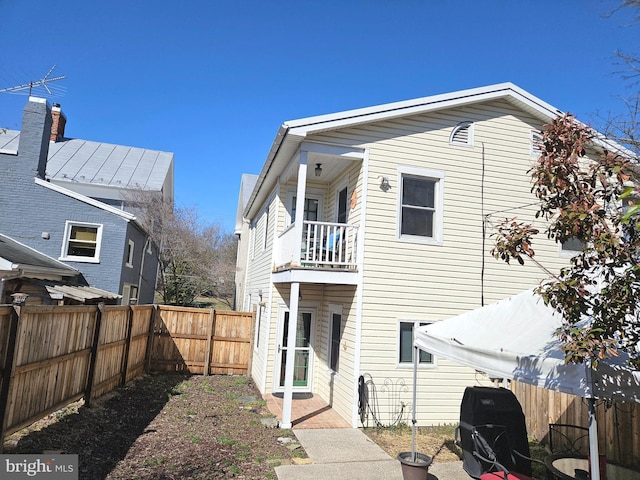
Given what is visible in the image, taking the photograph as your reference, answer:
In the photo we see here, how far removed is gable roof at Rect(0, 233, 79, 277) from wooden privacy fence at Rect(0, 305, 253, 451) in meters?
3.04

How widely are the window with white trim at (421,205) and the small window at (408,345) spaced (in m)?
1.89

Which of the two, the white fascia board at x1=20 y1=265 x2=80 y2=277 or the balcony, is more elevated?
the balcony

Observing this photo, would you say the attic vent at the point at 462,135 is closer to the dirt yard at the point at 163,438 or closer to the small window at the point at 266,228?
the small window at the point at 266,228

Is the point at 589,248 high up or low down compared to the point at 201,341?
up

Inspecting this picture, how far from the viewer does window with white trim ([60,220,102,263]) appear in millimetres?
14430

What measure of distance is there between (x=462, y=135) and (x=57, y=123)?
83.4 feet

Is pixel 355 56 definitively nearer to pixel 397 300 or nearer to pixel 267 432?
pixel 397 300

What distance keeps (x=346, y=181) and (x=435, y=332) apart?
16.9 ft

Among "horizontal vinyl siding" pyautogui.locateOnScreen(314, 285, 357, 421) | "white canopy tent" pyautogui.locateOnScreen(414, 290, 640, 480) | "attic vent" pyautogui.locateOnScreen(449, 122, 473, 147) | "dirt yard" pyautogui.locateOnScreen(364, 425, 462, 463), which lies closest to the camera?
"white canopy tent" pyautogui.locateOnScreen(414, 290, 640, 480)

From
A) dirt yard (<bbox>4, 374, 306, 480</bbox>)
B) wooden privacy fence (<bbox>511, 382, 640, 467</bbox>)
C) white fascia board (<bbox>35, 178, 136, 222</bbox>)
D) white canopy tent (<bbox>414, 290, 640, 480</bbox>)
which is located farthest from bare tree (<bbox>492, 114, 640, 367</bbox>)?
white fascia board (<bbox>35, 178, 136, 222</bbox>)

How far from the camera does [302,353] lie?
1084 centimetres

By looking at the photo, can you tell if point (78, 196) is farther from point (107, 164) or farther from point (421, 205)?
point (421, 205)

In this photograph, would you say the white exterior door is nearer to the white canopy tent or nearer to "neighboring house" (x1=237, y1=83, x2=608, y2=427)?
"neighboring house" (x1=237, y1=83, x2=608, y2=427)

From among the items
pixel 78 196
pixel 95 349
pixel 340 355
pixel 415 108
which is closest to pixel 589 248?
pixel 415 108
